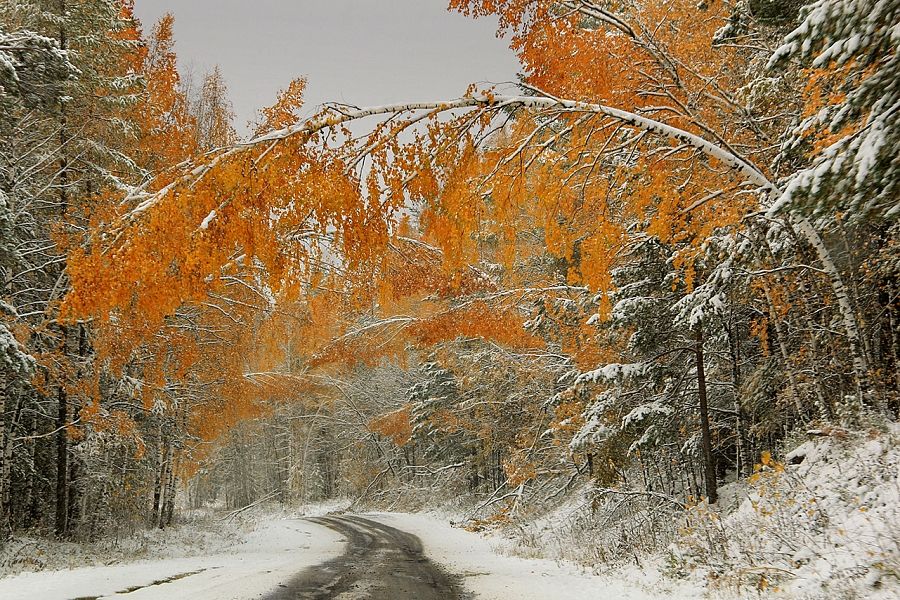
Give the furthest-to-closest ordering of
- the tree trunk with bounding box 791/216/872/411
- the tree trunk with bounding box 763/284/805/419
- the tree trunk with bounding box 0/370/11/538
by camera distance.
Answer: the tree trunk with bounding box 0/370/11/538 < the tree trunk with bounding box 763/284/805/419 < the tree trunk with bounding box 791/216/872/411

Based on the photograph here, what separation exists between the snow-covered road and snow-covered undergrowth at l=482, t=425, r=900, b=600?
2.02 ft

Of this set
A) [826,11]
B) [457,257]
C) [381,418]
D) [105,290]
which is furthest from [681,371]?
[381,418]

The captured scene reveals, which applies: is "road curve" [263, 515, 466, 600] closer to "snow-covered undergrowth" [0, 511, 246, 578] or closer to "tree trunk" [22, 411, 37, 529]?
"snow-covered undergrowth" [0, 511, 246, 578]

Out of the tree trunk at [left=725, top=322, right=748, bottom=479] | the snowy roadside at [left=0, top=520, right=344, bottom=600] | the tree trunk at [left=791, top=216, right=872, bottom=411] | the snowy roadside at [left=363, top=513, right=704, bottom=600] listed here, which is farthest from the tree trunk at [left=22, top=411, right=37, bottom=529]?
the tree trunk at [left=791, top=216, right=872, bottom=411]

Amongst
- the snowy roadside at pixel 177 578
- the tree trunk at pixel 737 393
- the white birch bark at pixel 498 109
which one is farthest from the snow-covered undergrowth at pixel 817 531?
the snowy roadside at pixel 177 578

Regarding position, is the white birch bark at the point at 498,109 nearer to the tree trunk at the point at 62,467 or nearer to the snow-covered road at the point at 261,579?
the snow-covered road at the point at 261,579

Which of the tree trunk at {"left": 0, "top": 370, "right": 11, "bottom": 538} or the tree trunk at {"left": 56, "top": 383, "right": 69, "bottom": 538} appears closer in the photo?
the tree trunk at {"left": 0, "top": 370, "right": 11, "bottom": 538}

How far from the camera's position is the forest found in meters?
5.71

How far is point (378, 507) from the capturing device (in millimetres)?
32781

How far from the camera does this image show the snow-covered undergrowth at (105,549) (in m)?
9.51

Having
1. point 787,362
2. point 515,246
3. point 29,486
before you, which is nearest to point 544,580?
point 787,362

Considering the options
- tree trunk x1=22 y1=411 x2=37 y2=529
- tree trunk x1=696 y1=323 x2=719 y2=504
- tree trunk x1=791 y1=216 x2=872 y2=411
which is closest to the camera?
tree trunk x1=791 y1=216 x2=872 y2=411

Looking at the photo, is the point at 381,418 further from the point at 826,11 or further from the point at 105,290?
the point at 826,11

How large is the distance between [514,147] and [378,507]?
3041 centimetres
